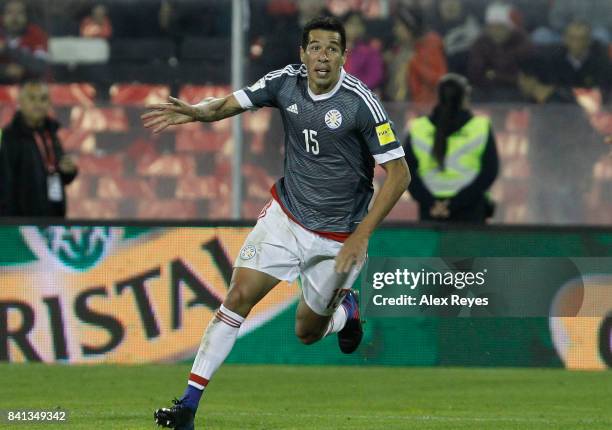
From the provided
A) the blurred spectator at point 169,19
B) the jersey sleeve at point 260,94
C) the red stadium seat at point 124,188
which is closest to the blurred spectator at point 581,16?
the blurred spectator at point 169,19

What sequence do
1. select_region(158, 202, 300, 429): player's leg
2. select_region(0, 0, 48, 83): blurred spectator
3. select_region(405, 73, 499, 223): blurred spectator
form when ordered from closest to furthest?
select_region(158, 202, 300, 429): player's leg → select_region(405, 73, 499, 223): blurred spectator → select_region(0, 0, 48, 83): blurred spectator

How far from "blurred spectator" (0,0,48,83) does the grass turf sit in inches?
151

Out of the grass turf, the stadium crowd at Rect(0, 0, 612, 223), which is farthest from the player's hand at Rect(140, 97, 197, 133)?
the stadium crowd at Rect(0, 0, 612, 223)

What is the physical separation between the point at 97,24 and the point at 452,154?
3777 mm

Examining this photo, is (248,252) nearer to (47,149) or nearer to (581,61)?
(47,149)

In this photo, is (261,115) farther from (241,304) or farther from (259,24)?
(241,304)

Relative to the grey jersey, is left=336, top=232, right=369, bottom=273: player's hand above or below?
below

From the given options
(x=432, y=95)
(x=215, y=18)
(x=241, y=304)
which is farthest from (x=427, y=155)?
(x=241, y=304)

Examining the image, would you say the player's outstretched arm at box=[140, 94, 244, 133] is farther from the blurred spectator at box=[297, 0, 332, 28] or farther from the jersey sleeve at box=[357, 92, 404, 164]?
the blurred spectator at box=[297, 0, 332, 28]

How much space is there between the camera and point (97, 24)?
14.9 metres

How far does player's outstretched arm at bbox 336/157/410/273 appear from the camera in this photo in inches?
316

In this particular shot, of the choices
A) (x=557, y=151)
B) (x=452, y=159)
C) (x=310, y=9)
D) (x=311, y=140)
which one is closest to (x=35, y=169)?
(x=310, y=9)

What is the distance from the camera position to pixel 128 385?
1107 cm

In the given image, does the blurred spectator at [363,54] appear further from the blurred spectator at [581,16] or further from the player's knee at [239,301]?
the player's knee at [239,301]
